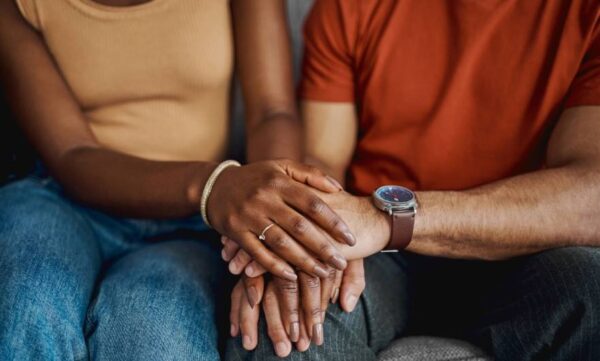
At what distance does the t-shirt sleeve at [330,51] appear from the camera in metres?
1.31

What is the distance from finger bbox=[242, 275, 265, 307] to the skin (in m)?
0.03

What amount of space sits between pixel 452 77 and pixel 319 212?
43 cm

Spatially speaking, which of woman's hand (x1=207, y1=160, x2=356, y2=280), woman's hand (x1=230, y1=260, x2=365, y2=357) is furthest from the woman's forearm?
woman's hand (x1=230, y1=260, x2=365, y2=357)

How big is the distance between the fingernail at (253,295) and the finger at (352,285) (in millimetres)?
151

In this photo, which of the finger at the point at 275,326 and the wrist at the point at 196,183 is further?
the wrist at the point at 196,183

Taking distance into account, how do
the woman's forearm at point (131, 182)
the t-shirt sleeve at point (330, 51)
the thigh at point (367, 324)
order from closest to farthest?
1. the thigh at point (367, 324)
2. the woman's forearm at point (131, 182)
3. the t-shirt sleeve at point (330, 51)

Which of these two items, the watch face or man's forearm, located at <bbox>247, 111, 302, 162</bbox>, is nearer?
the watch face

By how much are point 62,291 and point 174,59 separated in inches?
20.1

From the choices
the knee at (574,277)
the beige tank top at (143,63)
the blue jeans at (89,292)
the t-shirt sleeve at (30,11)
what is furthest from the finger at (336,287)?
the t-shirt sleeve at (30,11)

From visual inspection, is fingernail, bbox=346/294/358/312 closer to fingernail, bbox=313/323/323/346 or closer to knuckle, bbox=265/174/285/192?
fingernail, bbox=313/323/323/346

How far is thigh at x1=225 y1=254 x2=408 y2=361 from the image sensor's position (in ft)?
3.52

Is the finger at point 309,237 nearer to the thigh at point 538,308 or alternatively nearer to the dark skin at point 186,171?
the dark skin at point 186,171

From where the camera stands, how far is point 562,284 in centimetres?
101

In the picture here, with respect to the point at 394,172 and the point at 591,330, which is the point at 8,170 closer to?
the point at 394,172
